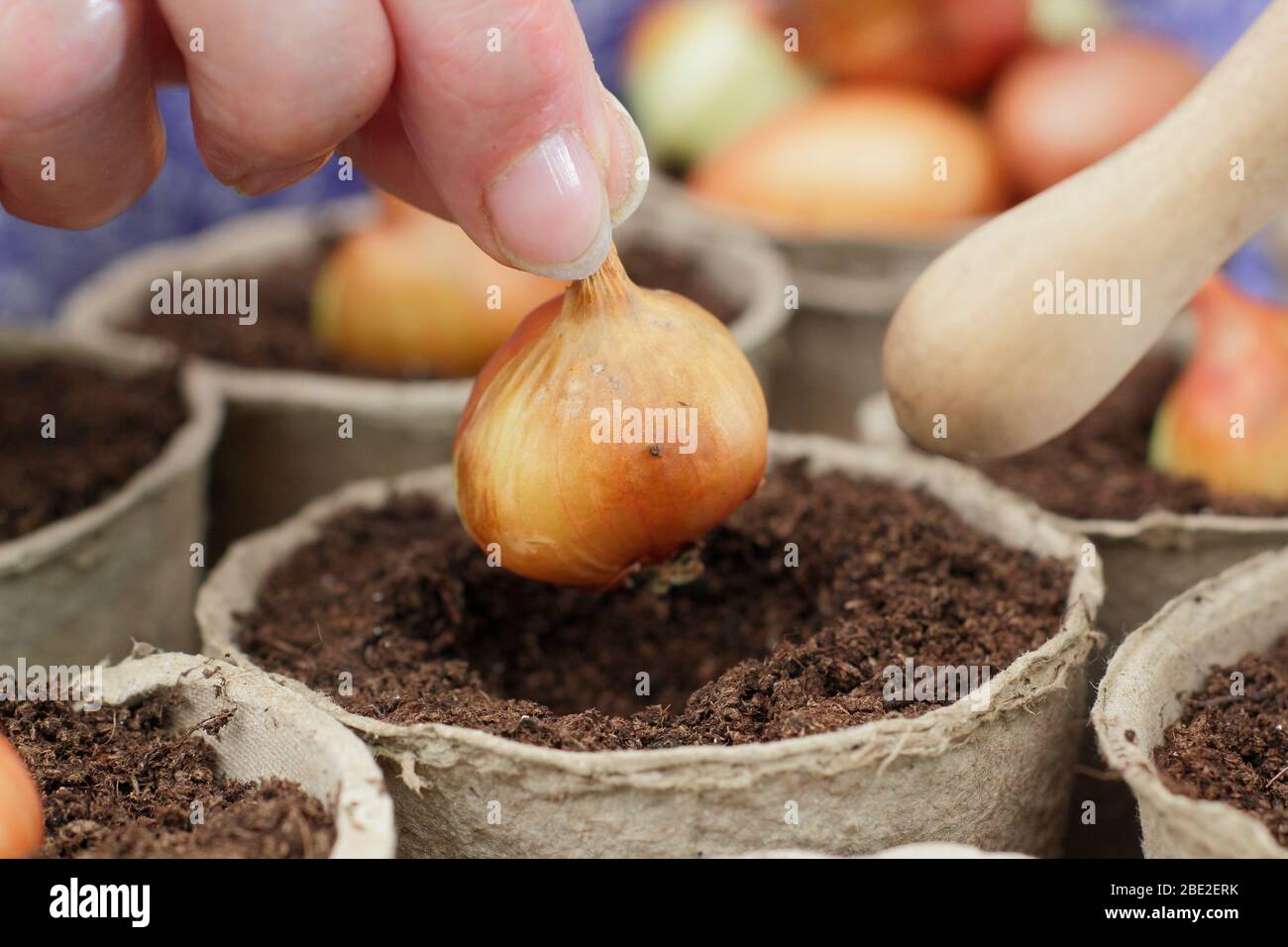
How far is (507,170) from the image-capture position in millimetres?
831

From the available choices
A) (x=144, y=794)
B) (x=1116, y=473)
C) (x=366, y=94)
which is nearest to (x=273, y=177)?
(x=366, y=94)

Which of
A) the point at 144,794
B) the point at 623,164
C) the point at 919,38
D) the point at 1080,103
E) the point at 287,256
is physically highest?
the point at 919,38

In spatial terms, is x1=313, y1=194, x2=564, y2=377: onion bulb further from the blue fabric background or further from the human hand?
the human hand

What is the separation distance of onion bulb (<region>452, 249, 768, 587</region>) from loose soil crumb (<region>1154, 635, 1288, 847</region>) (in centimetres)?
33

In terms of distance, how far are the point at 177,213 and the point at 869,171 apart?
98 cm

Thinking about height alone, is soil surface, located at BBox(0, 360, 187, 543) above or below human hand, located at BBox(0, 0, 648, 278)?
below

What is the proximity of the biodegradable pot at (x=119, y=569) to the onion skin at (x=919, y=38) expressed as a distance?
102 cm

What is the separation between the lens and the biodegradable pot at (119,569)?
1185 millimetres

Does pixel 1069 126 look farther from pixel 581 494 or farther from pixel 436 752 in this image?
pixel 436 752

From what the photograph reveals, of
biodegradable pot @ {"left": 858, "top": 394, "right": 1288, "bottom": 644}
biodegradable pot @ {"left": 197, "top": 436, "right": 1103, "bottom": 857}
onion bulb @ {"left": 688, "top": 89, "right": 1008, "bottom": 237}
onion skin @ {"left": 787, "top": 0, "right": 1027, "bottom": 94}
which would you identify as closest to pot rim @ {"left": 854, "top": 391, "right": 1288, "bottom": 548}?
biodegradable pot @ {"left": 858, "top": 394, "right": 1288, "bottom": 644}

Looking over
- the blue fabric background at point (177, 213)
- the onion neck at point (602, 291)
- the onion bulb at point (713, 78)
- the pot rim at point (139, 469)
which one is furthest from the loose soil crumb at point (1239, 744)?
the onion bulb at point (713, 78)

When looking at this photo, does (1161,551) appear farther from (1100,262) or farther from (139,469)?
(139,469)

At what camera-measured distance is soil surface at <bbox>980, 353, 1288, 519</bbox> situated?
1303mm

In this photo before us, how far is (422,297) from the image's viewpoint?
1612mm
